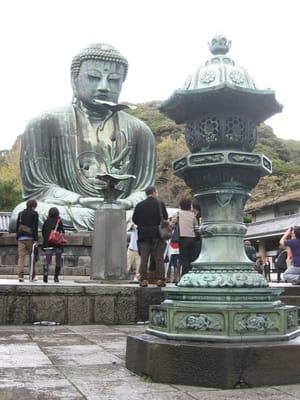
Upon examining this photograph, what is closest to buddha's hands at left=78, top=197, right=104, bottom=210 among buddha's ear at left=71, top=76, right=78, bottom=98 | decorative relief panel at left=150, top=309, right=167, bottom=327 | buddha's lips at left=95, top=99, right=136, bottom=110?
buddha's lips at left=95, top=99, right=136, bottom=110

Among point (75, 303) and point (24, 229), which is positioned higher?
point (24, 229)

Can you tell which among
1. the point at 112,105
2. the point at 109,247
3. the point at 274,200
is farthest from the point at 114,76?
the point at 274,200

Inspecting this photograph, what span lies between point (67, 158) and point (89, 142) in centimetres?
76

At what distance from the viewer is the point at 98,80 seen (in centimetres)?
1566

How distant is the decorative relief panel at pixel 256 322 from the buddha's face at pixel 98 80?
487 inches

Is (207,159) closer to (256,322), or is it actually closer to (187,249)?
(256,322)

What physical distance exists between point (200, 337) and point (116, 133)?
1261cm

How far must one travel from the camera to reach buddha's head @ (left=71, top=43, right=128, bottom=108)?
1559cm

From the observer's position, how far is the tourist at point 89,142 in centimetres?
1527

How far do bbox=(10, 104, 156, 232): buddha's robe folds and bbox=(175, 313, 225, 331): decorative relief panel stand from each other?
10794 mm

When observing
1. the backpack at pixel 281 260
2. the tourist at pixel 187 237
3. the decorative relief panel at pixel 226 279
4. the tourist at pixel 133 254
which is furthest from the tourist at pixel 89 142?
the decorative relief panel at pixel 226 279

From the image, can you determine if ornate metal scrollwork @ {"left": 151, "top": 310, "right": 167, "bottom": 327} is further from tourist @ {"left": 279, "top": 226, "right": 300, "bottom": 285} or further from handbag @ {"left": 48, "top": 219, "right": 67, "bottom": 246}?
tourist @ {"left": 279, "top": 226, "right": 300, "bottom": 285}

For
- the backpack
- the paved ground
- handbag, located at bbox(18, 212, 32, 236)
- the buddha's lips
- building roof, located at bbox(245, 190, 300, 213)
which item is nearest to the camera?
the paved ground

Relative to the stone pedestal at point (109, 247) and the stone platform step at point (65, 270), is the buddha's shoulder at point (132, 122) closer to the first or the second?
the stone platform step at point (65, 270)
